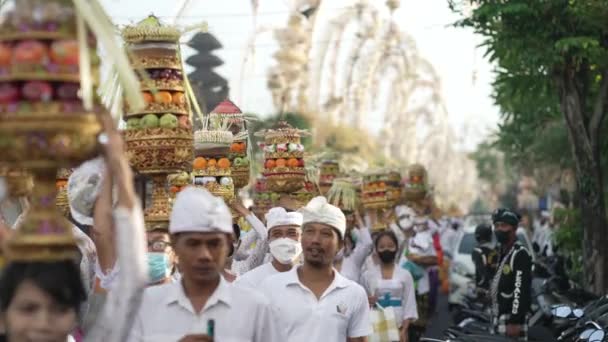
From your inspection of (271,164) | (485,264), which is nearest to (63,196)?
(271,164)

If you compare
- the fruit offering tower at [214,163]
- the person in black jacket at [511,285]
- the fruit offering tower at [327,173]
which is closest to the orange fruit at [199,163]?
the fruit offering tower at [214,163]

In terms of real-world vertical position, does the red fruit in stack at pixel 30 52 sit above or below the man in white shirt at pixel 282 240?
above

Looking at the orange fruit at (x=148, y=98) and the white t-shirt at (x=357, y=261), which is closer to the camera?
the orange fruit at (x=148, y=98)

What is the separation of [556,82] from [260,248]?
7952 millimetres

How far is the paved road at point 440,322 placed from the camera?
22.2 meters

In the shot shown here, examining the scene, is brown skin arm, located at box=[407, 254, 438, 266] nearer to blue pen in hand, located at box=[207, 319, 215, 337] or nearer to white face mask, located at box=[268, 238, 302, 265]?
white face mask, located at box=[268, 238, 302, 265]

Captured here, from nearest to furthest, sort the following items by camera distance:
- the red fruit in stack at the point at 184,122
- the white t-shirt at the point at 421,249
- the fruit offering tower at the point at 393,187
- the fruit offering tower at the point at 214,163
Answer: the red fruit in stack at the point at 184,122
the fruit offering tower at the point at 214,163
the white t-shirt at the point at 421,249
the fruit offering tower at the point at 393,187

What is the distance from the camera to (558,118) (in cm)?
2508

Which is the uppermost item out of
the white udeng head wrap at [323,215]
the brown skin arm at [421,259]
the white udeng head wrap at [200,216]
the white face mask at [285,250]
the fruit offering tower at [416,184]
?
the fruit offering tower at [416,184]

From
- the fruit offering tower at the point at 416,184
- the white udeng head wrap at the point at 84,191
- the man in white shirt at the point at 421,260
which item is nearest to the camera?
the white udeng head wrap at the point at 84,191

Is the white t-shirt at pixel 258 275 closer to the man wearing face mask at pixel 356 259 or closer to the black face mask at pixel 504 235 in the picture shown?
the man wearing face mask at pixel 356 259

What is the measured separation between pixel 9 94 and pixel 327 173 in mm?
14632

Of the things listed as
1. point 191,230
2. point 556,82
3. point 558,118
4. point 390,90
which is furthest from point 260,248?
point 390,90

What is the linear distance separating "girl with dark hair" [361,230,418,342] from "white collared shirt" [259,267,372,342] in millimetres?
5757
